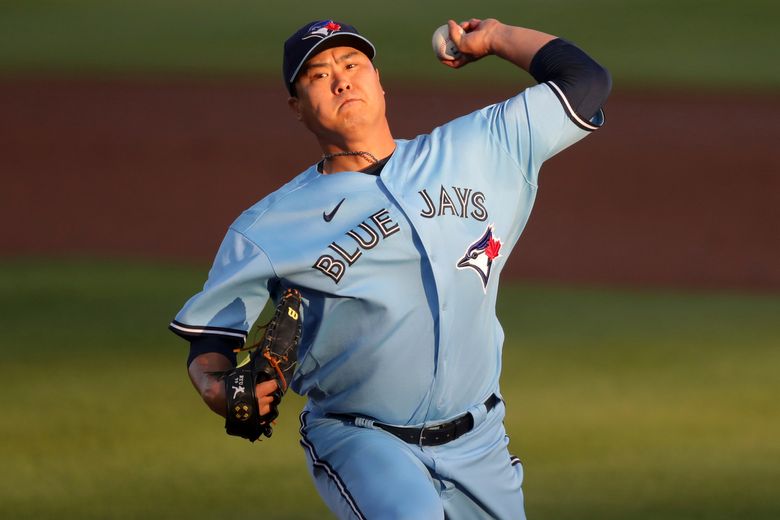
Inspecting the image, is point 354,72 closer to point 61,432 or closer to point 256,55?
point 61,432

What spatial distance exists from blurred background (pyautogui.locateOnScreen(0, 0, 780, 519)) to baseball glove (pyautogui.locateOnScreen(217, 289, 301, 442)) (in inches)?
96.9

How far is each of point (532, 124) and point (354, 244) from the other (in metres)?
0.80

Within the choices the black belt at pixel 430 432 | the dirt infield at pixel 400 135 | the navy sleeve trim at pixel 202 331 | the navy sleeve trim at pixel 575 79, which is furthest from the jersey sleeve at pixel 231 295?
the dirt infield at pixel 400 135

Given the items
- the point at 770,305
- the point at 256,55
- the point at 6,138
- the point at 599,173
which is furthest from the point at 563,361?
the point at 256,55

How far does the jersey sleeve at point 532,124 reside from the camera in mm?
4398

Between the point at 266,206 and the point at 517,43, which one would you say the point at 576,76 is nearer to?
the point at 517,43

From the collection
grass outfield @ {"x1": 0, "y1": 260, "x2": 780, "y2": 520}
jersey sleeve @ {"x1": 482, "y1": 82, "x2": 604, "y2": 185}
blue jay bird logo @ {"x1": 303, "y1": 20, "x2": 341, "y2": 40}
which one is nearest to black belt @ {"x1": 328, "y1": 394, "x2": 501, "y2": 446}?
jersey sleeve @ {"x1": 482, "y1": 82, "x2": 604, "y2": 185}

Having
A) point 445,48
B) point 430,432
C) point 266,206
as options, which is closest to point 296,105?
point 266,206

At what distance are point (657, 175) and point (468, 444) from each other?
32.7 ft

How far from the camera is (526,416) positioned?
7.59 meters

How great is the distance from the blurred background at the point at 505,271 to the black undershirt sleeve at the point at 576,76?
2430 millimetres

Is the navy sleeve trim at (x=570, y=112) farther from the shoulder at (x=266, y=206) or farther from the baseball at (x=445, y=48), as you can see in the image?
the shoulder at (x=266, y=206)

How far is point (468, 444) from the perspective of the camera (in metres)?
4.27

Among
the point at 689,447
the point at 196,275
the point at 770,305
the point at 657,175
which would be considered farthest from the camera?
the point at 657,175
